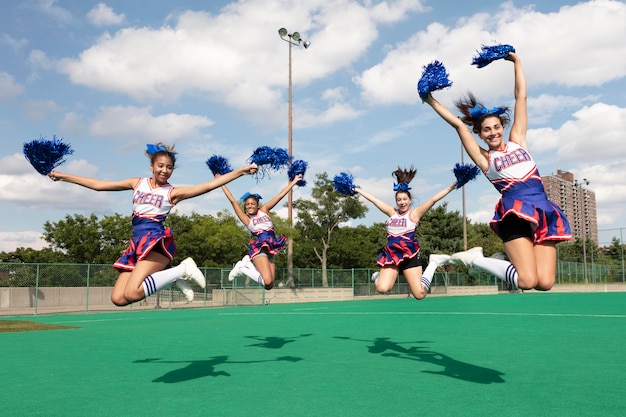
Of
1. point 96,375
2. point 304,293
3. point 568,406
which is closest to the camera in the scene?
point 568,406

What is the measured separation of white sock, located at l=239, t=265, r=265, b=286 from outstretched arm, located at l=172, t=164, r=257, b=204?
10.4 ft

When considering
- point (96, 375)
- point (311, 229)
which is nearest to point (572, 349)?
point (96, 375)

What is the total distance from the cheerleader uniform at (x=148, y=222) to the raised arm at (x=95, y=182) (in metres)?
0.16

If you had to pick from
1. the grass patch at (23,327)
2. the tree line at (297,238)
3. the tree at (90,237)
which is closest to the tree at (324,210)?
the tree line at (297,238)

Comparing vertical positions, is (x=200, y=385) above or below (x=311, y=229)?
below

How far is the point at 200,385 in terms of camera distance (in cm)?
591

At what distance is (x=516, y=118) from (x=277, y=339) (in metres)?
6.60

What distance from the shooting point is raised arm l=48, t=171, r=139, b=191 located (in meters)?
6.37

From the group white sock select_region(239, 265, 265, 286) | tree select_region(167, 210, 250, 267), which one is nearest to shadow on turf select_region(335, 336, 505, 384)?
white sock select_region(239, 265, 265, 286)

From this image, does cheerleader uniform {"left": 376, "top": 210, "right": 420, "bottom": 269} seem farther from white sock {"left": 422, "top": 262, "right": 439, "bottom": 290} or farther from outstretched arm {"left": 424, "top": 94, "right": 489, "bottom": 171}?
outstretched arm {"left": 424, "top": 94, "right": 489, "bottom": 171}

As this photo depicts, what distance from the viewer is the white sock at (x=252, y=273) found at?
9.13 metres

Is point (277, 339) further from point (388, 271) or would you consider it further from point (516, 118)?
point (516, 118)

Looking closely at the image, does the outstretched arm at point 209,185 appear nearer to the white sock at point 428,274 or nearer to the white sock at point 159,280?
the white sock at point 159,280

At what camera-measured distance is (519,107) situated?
18.8 ft
